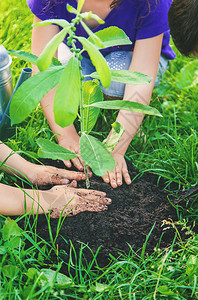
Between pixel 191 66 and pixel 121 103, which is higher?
pixel 121 103

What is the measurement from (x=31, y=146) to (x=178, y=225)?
0.80m

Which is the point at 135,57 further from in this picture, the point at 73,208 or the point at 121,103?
the point at 73,208

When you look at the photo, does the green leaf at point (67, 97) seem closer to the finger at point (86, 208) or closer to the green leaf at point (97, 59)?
the green leaf at point (97, 59)

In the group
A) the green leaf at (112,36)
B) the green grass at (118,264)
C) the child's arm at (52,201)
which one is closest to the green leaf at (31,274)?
Result: the green grass at (118,264)

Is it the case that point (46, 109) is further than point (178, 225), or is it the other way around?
point (46, 109)

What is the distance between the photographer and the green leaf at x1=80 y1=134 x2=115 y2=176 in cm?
110

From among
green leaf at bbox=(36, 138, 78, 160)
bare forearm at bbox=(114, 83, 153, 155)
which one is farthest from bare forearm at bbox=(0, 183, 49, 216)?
bare forearm at bbox=(114, 83, 153, 155)

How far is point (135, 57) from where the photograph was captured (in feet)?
6.06

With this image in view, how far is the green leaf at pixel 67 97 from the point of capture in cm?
96

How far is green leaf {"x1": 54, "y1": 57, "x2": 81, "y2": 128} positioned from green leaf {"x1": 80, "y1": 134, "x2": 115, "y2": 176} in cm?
19

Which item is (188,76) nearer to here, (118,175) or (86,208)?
(118,175)

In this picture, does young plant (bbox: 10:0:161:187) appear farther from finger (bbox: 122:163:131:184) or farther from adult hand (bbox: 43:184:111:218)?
finger (bbox: 122:163:131:184)

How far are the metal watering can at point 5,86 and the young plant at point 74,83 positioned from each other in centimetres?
48

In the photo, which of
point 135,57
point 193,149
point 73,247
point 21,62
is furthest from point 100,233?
point 21,62
